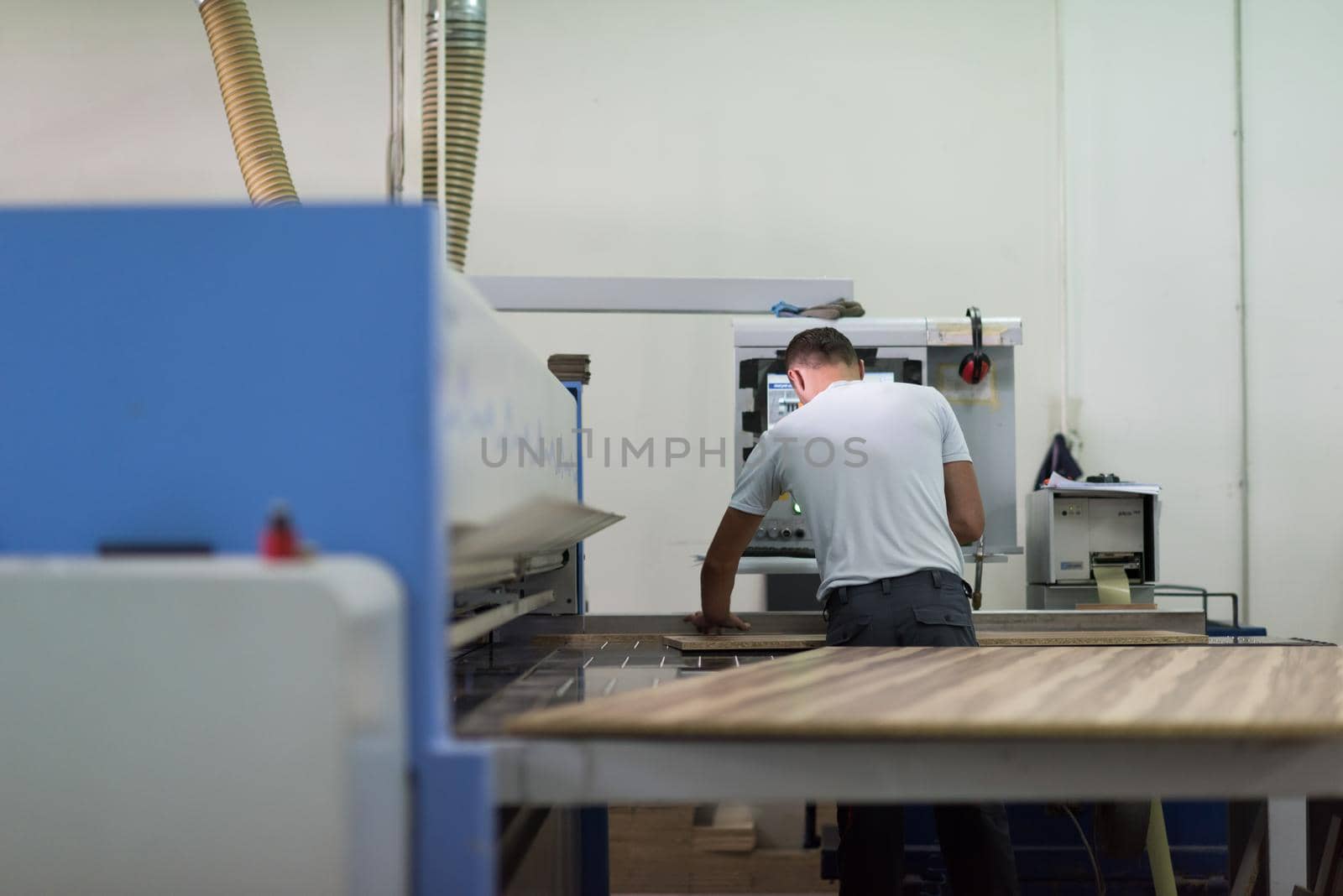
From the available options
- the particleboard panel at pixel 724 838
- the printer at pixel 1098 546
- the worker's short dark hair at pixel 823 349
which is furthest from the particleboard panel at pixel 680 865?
the worker's short dark hair at pixel 823 349

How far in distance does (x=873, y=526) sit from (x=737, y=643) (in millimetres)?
364

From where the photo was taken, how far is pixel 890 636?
6.81 ft

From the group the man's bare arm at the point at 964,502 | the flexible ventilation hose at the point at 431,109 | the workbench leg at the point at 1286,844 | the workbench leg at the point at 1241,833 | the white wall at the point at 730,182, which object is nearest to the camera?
the flexible ventilation hose at the point at 431,109

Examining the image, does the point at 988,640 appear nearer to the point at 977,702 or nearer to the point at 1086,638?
the point at 1086,638

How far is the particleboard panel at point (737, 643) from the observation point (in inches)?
78.5

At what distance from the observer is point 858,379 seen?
237 centimetres

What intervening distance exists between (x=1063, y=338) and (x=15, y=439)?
3414 mm

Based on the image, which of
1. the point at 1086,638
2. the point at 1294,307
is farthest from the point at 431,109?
the point at 1294,307

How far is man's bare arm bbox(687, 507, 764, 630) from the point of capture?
7.15ft

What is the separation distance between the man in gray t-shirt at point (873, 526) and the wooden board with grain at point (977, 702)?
0.59 meters

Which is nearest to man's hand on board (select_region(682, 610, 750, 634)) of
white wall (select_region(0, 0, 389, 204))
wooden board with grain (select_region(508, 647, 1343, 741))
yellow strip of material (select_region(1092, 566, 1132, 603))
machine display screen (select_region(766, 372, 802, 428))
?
wooden board with grain (select_region(508, 647, 1343, 741))

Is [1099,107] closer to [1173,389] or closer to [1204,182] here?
[1204,182]

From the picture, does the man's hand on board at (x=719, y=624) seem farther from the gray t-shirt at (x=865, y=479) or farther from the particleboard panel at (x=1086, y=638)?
the particleboard panel at (x=1086, y=638)

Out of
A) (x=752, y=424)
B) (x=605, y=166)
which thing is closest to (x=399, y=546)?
(x=752, y=424)
